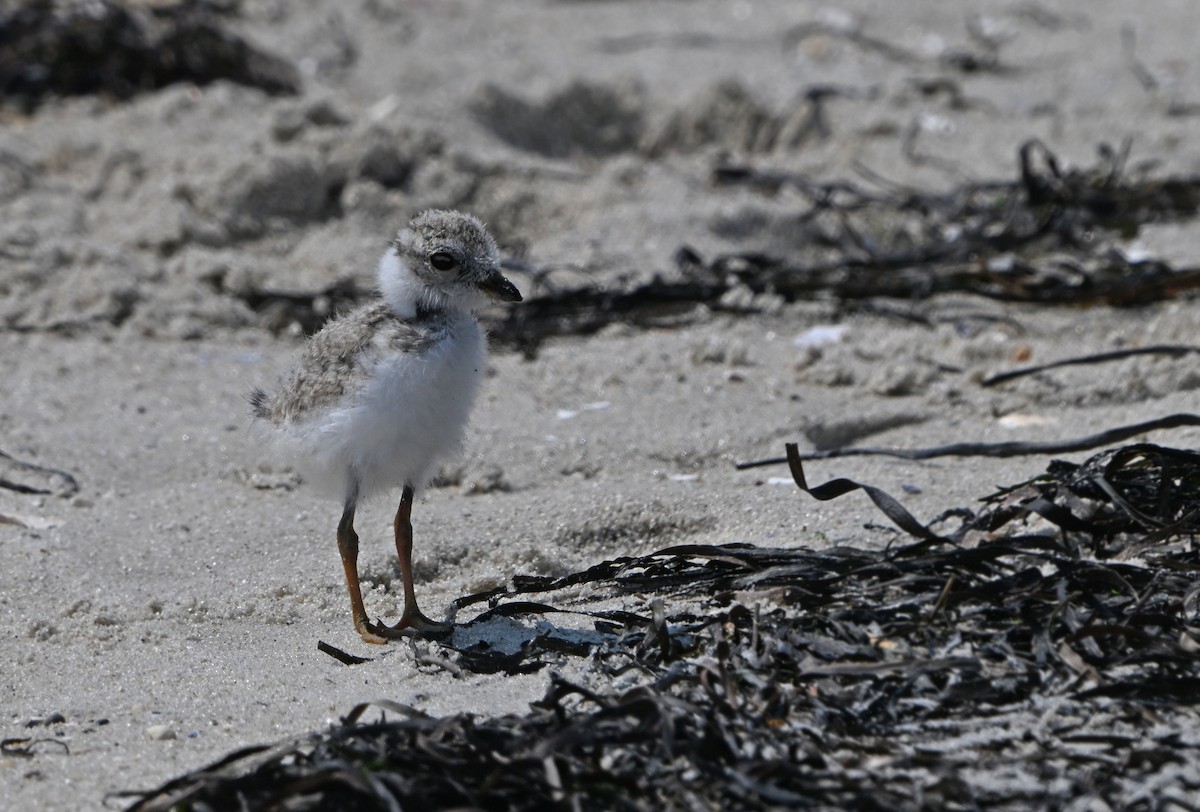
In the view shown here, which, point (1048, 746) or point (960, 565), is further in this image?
point (960, 565)

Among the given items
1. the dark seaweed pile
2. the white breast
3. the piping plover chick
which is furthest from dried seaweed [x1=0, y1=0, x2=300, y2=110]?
the dark seaweed pile

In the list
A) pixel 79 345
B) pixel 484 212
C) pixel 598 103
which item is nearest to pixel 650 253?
pixel 484 212

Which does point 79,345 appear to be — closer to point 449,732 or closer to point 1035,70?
point 449,732

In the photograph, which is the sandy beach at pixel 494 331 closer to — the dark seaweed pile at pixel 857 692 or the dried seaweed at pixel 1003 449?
the dried seaweed at pixel 1003 449

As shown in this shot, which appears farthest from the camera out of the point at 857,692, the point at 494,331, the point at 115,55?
the point at 115,55

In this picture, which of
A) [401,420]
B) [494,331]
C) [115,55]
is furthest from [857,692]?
[115,55]

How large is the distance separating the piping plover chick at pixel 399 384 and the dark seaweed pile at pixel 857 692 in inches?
13.6

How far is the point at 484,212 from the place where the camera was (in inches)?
244

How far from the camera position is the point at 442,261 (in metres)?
3.36

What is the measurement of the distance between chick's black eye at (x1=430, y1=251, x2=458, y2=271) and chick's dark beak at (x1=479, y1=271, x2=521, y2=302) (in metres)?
0.09

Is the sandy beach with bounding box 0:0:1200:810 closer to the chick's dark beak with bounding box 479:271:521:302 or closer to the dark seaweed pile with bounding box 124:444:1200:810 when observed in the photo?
the dark seaweed pile with bounding box 124:444:1200:810

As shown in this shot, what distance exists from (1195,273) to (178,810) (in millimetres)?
4101

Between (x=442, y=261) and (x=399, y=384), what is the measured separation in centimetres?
37

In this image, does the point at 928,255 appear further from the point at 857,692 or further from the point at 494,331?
the point at 857,692
